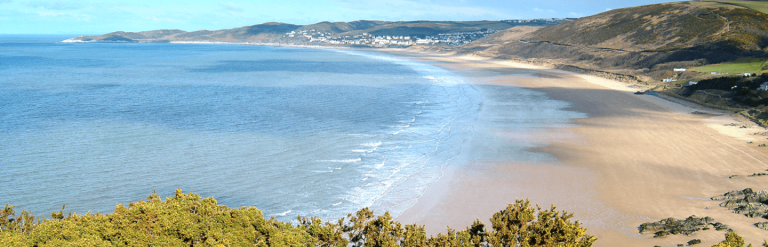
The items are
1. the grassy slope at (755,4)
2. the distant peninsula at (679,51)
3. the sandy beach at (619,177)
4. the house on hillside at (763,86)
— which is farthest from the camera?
the grassy slope at (755,4)

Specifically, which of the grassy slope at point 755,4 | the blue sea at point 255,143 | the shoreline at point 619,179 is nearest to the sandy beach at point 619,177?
the shoreline at point 619,179

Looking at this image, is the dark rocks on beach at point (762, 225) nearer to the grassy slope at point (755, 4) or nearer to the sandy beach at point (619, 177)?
the sandy beach at point (619, 177)

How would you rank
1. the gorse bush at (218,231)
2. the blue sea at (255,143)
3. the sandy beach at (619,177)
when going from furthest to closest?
the blue sea at (255,143) → the sandy beach at (619,177) → the gorse bush at (218,231)

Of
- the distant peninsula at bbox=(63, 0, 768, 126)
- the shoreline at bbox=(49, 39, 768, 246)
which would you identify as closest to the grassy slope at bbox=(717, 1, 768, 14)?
the distant peninsula at bbox=(63, 0, 768, 126)

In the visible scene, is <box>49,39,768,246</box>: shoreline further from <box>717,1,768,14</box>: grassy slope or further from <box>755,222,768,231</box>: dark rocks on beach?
<box>717,1,768,14</box>: grassy slope

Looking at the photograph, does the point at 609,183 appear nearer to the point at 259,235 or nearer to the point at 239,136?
the point at 259,235

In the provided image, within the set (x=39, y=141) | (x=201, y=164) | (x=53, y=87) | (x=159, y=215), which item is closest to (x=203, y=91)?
(x=53, y=87)

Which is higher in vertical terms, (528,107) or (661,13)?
(661,13)
